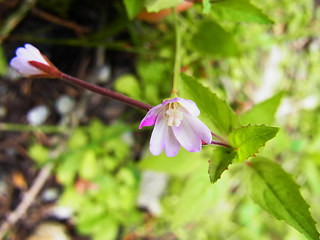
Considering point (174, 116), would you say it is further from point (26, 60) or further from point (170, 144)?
point (26, 60)

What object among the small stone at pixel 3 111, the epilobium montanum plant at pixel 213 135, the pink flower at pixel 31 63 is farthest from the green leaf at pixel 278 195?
the small stone at pixel 3 111

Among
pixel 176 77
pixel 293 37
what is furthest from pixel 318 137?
pixel 176 77

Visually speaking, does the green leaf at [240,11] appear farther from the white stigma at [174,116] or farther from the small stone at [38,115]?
the small stone at [38,115]

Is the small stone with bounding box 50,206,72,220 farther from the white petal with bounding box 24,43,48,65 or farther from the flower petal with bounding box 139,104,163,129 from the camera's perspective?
the flower petal with bounding box 139,104,163,129

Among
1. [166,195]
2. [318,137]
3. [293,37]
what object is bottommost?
[318,137]

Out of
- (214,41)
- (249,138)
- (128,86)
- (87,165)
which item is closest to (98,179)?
(87,165)

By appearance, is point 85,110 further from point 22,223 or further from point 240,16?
point 240,16
